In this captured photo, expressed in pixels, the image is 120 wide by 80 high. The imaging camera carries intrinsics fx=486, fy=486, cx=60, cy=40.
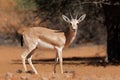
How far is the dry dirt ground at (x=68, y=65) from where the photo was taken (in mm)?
15070

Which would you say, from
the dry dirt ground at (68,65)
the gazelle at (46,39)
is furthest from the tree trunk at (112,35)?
the gazelle at (46,39)

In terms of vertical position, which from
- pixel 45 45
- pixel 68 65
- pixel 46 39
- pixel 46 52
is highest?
pixel 46 39

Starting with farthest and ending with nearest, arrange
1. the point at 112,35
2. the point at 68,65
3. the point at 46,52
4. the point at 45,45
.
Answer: the point at 46,52
the point at 112,35
the point at 68,65
the point at 45,45

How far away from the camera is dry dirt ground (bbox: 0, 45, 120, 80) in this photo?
49.4 ft

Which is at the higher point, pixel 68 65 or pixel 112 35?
pixel 112 35

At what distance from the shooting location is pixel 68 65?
25234mm

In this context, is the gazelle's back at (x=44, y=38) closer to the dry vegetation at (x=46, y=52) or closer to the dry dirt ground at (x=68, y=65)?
the dry dirt ground at (x=68, y=65)

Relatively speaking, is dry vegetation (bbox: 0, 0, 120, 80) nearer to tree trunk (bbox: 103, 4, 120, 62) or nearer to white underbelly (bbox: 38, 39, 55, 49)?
tree trunk (bbox: 103, 4, 120, 62)

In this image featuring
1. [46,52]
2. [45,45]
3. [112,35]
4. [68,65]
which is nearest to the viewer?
[45,45]

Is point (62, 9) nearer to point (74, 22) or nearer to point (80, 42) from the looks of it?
point (74, 22)

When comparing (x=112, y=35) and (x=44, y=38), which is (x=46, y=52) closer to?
(x=112, y=35)

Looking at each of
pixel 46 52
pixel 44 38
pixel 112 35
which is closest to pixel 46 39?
pixel 44 38

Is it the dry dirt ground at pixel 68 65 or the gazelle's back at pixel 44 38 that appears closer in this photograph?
the dry dirt ground at pixel 68 65

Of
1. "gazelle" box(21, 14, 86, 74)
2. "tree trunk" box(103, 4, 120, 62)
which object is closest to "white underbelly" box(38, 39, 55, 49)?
"gazelle" box(21, 14, 86, 74)
